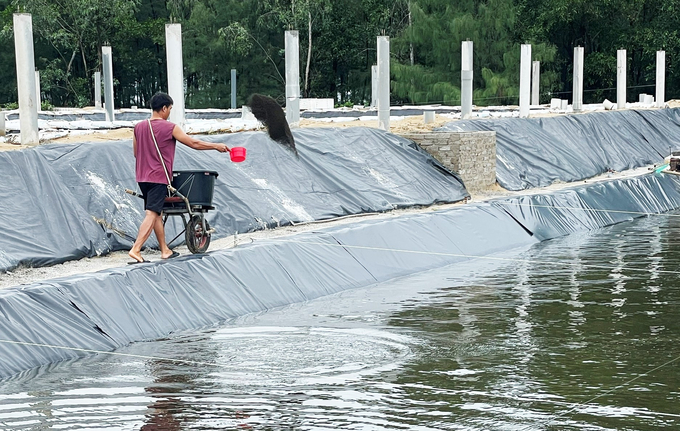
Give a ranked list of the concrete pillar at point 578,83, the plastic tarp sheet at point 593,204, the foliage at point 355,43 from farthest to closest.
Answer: the foliage at point 355,43 → the concrete pillar at point 578,83 → the plastic tarp sheet at point 593,204

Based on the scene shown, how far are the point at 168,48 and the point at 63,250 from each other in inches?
196

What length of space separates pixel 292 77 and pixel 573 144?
9.48m

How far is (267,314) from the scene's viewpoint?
37.2 ft

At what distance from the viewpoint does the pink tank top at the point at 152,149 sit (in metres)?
11.0

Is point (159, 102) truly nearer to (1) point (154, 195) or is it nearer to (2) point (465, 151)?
(1) point (154, 195)

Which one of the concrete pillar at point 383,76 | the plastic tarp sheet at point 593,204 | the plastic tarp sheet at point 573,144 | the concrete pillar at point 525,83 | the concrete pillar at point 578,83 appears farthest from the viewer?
the concrete pillar at point 578,83

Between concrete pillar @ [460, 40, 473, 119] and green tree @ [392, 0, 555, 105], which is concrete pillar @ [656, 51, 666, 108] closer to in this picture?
green tree @ [392, 0, 555, 105]

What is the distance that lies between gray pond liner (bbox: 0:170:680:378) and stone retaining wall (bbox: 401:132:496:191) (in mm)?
1767

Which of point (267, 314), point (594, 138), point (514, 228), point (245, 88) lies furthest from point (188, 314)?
point (245, 88)

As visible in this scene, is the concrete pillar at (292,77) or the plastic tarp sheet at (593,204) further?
the concrete pillar at (292,77)

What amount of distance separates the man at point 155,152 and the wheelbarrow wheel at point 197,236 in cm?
47

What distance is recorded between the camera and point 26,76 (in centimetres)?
1361

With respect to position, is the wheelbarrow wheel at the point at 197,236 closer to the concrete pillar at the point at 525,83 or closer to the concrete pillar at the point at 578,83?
A: the concrete pillar at the point at 525,83

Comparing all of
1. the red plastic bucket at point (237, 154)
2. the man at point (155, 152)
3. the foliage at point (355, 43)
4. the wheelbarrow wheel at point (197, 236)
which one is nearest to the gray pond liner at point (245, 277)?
the wheelbarrow wheel at point (197, 236)
